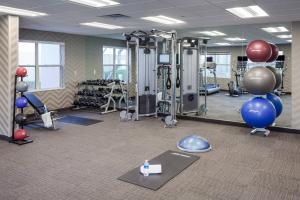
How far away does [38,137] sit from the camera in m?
5.47

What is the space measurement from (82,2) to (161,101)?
356 cm

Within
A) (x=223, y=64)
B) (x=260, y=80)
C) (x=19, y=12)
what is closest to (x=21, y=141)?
(x=19, y=12)

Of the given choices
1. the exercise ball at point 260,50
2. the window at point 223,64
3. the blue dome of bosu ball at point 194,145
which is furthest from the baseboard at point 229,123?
the window at point 223,64

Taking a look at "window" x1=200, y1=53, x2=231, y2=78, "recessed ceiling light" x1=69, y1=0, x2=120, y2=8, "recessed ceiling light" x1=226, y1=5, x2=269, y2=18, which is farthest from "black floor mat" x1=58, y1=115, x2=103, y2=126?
"window" x1=200, y1=53, x2=231, y2=78

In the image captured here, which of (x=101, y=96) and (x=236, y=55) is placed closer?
(x=101, y=96)

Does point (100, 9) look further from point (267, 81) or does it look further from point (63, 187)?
point (267, 81)

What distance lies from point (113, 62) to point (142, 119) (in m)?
4.15

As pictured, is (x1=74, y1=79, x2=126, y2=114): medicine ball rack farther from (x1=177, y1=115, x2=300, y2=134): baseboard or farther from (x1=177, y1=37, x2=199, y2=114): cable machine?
(x1=177, y1=115, x2=300, y2=134): baseboard

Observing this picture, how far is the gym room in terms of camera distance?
3.37 meters

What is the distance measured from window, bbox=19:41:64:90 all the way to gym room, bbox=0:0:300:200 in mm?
30

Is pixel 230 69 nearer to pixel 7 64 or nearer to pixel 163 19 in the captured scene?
pixel 163 19

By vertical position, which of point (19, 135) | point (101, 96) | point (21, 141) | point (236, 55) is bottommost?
point (21, 141)

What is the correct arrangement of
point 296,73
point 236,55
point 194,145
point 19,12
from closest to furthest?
point 194,145, point 19,12, point 296,73, point 236,55

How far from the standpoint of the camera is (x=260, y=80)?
536cm
